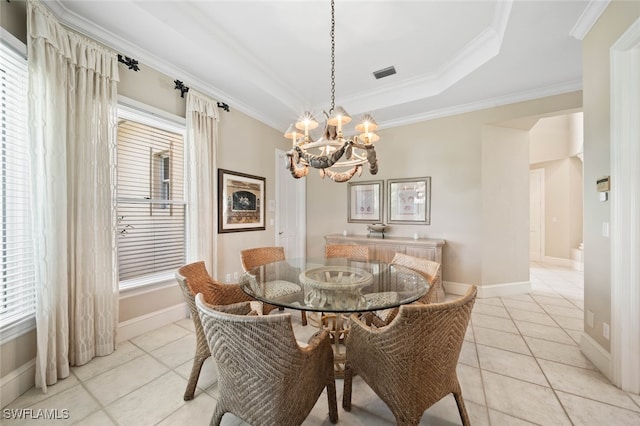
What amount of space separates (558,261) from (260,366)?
790 centimetres

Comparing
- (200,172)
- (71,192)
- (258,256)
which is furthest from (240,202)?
(71,192)

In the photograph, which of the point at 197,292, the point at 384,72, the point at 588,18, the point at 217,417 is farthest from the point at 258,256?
the point at 588,18

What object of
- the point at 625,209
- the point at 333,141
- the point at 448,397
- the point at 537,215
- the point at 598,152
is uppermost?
the point at 333,141

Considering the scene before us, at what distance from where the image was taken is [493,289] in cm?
369

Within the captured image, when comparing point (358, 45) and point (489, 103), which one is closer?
point (358, 45)

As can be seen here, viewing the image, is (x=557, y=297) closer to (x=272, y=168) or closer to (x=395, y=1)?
(x=395, y=1)

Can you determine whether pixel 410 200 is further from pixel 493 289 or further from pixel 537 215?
pixel 537 215

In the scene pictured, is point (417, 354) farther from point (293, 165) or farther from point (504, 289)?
point (504, 289)

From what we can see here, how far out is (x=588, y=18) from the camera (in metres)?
2.04

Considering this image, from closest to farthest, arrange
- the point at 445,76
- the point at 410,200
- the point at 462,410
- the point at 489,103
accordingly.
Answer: the point at 462,410, the point at 445,76, the point at 489,103, the point at 410,200

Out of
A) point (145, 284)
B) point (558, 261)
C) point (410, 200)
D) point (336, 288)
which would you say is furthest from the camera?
point (558, 261)

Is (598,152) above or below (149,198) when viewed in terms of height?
above

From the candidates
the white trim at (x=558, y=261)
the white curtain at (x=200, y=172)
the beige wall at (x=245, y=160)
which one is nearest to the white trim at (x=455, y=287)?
the beige wall at (x=245, y=160)

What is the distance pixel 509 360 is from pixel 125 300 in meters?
3.71
